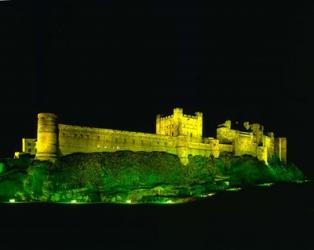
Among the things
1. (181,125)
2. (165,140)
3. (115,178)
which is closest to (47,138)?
(115,178)

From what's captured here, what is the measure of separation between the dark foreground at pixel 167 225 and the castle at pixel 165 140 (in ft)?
53.4

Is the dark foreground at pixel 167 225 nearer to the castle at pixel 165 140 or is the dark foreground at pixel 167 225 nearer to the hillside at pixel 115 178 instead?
the hillside at pixel 115 178

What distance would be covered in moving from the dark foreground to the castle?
16283mm

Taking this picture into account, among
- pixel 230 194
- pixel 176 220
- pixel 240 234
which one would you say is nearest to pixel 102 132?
pixel 230 194

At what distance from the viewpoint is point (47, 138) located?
58.9 m

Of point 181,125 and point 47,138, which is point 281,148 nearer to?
point 181,125

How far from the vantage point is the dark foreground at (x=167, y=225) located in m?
25.9

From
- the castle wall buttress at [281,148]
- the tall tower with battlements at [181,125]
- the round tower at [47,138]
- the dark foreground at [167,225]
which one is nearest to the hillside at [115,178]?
the round tower at [47,138]

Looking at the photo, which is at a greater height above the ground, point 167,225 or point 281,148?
point 281,148

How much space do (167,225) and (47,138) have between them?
30.4 m

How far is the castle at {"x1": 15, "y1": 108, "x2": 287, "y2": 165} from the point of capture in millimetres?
59656

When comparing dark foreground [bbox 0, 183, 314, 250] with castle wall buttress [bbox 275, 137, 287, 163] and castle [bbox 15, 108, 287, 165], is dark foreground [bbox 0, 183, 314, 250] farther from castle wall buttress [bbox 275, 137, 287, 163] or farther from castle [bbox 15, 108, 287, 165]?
castle wall buttress [bbox 275, 137, 287, 163]

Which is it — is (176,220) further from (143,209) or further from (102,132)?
(102,132)

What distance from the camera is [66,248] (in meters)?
24.4
